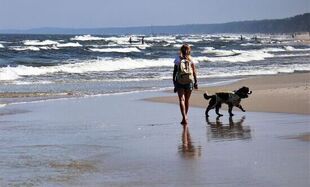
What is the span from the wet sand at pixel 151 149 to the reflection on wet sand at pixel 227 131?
13mm

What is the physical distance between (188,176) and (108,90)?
11860 millimetres

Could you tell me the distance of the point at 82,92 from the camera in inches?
667

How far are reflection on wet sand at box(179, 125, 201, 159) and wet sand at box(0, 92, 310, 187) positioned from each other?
11 mm

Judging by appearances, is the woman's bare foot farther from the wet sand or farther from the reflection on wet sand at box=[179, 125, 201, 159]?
the reflection on wet sand at box=[179, 125, 201, 159]

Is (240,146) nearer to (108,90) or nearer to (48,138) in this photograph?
(48,138)

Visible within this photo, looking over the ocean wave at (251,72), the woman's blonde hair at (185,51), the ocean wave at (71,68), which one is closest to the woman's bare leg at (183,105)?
the woman's blonde hair at (185,51)

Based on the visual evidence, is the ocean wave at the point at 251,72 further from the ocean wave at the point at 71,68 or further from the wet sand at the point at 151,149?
the wet sand at the point at 151,149

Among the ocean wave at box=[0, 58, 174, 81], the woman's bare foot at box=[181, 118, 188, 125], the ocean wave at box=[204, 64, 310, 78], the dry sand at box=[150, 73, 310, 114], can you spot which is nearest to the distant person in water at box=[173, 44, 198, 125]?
the woman's bare foot at box=[181, 118, 188, 125]

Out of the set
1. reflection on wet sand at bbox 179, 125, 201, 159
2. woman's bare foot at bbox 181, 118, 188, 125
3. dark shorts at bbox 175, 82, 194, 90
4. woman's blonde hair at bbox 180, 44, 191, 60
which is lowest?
woman's bare foot at bbox 181, 118, 188, 125

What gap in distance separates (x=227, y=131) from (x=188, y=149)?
1606 mm

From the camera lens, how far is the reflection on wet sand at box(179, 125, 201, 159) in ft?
22.7

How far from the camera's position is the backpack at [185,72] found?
10.2 meters

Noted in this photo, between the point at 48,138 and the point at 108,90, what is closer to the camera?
the point at 48,138

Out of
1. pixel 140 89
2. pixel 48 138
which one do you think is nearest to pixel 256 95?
pixel 140 89
